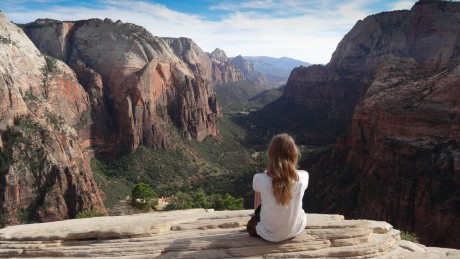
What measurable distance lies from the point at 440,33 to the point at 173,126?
86.0 metres

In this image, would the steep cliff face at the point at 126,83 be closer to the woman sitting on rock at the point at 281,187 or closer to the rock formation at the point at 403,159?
the rock formation at the point at 403,159

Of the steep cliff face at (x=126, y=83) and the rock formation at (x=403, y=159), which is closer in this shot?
the rock formation at (x=403, y=159)

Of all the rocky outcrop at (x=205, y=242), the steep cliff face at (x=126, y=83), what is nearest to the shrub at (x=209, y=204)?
the rocky outcrop at (x=205, y=242)

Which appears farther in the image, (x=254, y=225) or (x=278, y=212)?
(x=254, y=225)

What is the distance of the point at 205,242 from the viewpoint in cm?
1401

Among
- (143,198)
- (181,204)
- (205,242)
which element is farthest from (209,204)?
(205,242)

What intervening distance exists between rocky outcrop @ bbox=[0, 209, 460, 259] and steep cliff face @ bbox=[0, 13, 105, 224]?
4356 centimetres

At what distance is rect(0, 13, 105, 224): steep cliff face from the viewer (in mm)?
56031

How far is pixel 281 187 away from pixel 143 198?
42625mm

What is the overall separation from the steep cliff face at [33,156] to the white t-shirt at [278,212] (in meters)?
51.4

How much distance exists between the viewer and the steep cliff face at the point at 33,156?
5603 cm

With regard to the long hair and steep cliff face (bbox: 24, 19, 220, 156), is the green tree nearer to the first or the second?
the long hair

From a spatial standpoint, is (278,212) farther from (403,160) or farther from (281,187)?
(403,160)

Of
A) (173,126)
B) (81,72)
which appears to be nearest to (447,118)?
(173,126)
